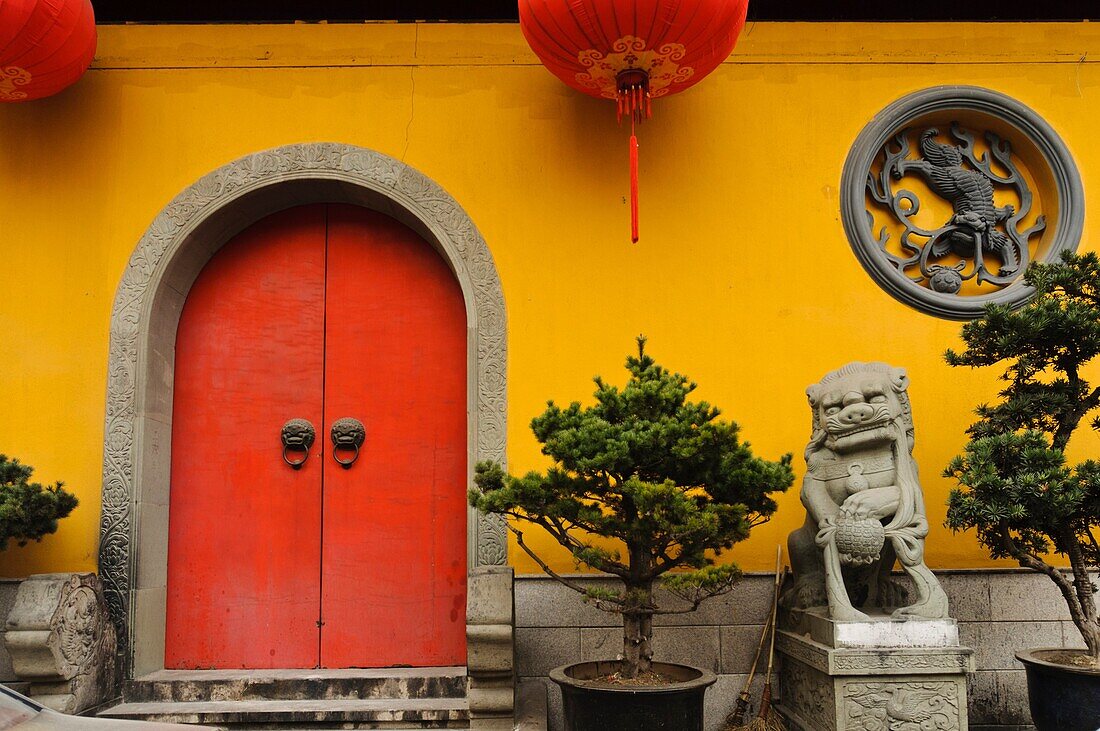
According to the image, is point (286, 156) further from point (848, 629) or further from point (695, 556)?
point (848, 629)

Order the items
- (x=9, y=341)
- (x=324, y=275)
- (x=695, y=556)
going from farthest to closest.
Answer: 1. (x=324, y=275)
2. (x=9, y=341)
3. (x=695, y=556)

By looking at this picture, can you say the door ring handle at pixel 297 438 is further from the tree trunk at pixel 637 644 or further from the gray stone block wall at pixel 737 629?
the tree trunk at pixel 637 644

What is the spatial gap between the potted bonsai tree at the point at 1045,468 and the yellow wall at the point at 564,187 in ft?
2.41

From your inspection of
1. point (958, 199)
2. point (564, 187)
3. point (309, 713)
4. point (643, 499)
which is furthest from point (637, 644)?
point (958, 199)

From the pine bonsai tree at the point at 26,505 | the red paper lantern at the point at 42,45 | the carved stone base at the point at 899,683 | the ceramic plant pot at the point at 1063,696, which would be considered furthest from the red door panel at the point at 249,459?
the ceramic plant pot at the point at 1063,696

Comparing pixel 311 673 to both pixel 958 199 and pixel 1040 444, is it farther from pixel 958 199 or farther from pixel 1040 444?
pixel 958 199

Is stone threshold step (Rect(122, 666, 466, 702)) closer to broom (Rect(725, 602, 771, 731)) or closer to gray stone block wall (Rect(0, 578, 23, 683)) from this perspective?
gray stone block wall (Rect(0, 578, 23, 683))

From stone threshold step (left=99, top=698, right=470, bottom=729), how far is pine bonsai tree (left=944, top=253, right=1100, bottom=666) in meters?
2.76

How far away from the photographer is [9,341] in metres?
5.65

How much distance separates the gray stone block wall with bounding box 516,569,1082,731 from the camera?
17.3ft

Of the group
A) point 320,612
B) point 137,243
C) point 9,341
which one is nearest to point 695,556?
point 320,612

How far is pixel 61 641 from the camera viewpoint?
15.9ft

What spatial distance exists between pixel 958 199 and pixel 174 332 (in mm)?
4868

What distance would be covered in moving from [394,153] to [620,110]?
1.44 m
